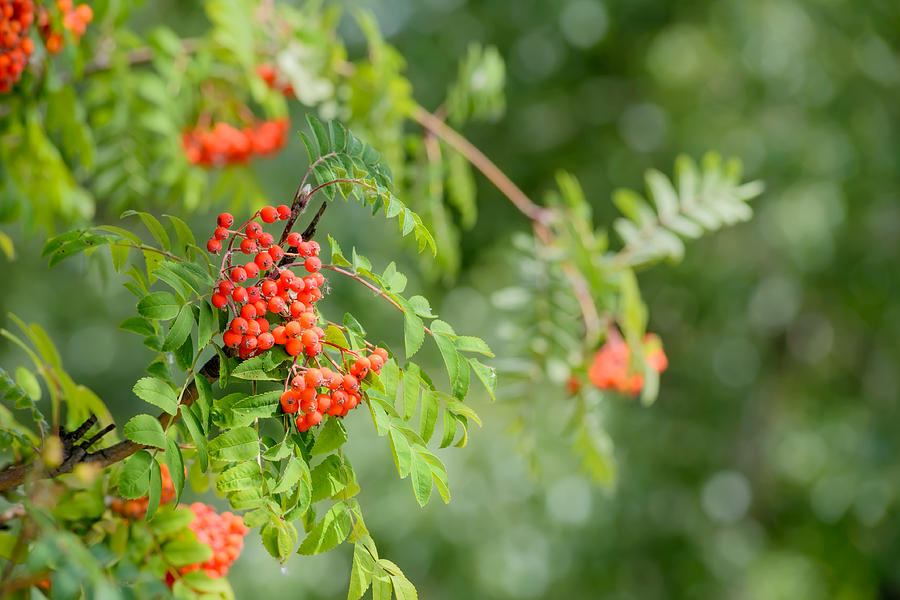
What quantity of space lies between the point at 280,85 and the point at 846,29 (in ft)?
13.3

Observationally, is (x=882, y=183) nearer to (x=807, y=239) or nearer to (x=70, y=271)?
(x=807, y=239)

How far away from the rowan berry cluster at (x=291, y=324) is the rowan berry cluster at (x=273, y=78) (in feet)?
3.52

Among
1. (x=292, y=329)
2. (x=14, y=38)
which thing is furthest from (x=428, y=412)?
(x=14, y=38)

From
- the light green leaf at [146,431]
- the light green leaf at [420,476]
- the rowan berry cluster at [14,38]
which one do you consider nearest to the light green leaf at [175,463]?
the light green leaf at [146,431]

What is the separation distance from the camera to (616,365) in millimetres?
2039

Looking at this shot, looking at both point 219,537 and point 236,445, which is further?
point 219,537

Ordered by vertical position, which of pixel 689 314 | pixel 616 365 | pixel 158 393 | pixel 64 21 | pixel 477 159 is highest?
pixel 64 21

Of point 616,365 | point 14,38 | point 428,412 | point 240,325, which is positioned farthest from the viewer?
point 616,365

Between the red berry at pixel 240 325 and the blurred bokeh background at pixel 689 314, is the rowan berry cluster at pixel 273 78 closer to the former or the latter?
the red berry at pixel 240 325

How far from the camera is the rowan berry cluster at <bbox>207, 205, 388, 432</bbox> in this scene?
2.59ft

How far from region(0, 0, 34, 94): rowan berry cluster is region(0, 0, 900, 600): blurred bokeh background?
349 centimetres

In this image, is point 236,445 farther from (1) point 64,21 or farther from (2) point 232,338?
(1) point 64,21

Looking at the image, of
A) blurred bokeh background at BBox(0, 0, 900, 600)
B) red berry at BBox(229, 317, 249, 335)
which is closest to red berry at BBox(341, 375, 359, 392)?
red berry at BBox(229, 317, 249, 335)

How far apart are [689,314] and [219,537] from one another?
469cm
